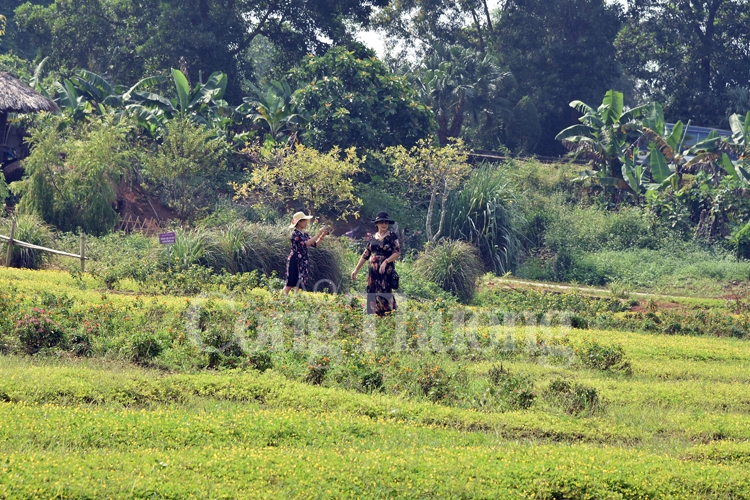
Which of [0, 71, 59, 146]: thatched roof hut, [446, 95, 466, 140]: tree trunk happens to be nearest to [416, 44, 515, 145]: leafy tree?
[446, 95, 466, 140]: tree trunk

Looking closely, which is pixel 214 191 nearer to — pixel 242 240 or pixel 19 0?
pixel 242 240

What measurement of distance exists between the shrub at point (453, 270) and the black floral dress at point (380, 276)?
5.81m

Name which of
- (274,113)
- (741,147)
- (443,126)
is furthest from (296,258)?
(443,126)

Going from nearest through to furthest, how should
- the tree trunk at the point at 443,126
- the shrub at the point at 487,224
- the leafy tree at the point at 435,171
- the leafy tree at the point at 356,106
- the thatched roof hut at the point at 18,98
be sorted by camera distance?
the leafy tree at the point at 435,171 → the shrub at the point at 487,224 → the thatched roof hut at the point at 18,98 → the leafy tree at the point at 356,106 → the tree trunk at the point at 443,126

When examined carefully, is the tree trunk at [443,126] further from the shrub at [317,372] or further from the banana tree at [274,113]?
the shrub at [317,372]

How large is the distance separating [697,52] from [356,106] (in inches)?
699

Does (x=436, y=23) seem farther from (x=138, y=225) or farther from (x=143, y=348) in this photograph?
(x=143, y=348)

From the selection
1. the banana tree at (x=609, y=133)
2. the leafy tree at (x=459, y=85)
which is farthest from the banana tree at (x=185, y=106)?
the banana tree at (x=609, y=133)

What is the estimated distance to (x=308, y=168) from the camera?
21547 mm

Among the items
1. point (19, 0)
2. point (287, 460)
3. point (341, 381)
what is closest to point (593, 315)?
point (341, 381)

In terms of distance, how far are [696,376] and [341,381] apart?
4.62 metres

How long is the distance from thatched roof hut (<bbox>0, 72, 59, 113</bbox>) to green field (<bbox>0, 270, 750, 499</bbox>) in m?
13.7

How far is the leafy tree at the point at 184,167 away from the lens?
75.3 ft

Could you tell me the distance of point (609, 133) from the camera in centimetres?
2727
